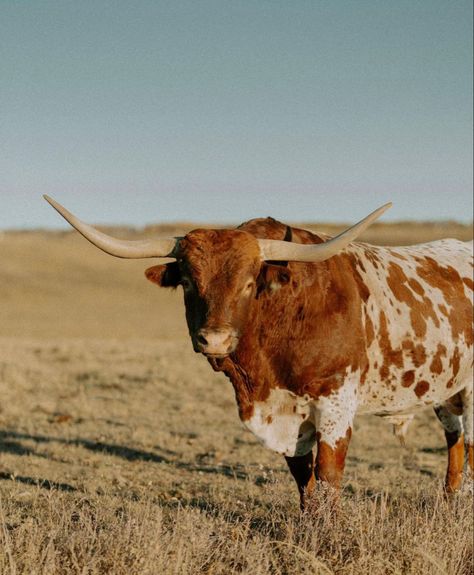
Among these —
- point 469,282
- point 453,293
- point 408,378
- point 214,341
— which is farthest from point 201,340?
point 469,282

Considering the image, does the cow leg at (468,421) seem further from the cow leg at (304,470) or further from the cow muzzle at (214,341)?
the cow muzzle at (214,341)

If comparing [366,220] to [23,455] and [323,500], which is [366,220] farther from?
[23,455]

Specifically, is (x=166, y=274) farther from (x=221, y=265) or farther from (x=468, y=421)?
(x=468, y=421)

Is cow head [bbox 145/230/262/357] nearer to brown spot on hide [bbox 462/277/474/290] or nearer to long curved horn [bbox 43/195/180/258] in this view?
long curved horn [bbox 43/195/180/258]

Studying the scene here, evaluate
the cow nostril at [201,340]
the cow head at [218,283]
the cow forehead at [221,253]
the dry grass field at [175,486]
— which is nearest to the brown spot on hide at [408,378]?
the dry grass field at [175,486]

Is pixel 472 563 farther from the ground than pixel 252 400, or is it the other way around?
pixel 252 400

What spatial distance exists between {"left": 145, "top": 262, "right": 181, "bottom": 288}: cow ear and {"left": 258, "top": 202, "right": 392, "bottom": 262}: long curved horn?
0.71 metres

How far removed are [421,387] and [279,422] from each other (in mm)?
1373

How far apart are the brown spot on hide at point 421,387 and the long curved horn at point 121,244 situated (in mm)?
2347

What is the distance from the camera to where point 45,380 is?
548 inches

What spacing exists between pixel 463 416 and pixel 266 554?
3.44 meters

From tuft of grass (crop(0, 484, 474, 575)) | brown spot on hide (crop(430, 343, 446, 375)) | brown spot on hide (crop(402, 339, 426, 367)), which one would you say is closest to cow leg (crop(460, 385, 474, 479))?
brown spot on hide (crop(430, 343, 446, 375))

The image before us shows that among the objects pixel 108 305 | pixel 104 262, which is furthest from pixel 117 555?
pixel 104 262

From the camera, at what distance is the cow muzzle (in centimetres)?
465
